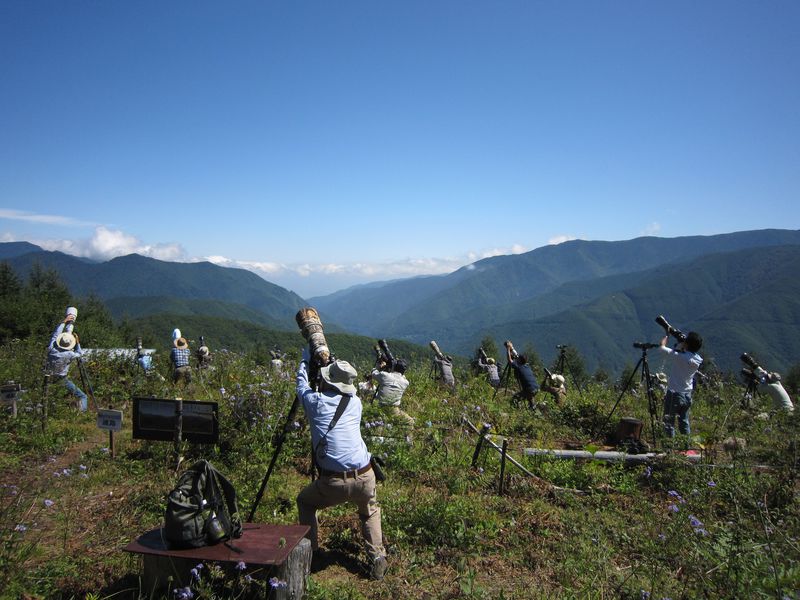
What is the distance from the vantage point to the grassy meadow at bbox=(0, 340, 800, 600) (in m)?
3.54

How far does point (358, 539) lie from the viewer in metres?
4.60

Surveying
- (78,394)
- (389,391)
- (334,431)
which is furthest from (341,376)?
(78,394)

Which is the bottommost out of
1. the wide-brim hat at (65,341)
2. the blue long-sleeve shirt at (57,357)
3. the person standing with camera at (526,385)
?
the person standing with camera at (526,385)

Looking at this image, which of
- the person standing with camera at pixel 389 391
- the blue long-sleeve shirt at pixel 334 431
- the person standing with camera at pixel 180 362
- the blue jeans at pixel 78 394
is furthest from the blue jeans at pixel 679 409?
the blue jeans at pixel 78 394

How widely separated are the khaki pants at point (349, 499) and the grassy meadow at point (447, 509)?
0.35 m

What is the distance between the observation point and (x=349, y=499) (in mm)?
3945

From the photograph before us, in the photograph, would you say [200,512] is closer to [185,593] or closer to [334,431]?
[185,593]

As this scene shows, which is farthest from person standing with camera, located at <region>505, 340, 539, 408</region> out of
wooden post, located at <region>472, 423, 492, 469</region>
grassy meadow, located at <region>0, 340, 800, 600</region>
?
wooden post, located at <region>472, 423, 492, 469</region>

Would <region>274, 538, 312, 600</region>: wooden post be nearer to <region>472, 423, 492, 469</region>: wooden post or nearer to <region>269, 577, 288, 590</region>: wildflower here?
<region>269, 577, 288, 590</region>: wildflower

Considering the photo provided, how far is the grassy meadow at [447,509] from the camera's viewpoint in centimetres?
354

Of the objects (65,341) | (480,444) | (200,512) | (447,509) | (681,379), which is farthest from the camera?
(65,341)

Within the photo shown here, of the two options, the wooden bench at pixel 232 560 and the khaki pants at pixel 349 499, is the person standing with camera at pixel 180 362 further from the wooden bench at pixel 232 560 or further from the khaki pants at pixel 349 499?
the wooden bench at pixel 232 560

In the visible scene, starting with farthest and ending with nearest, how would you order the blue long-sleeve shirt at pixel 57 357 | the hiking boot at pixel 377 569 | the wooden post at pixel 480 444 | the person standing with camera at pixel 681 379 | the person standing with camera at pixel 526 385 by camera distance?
1. the person standing with camera at pixel 526 385
2. the blue long-sleeve shirt at pixel 57 357
3. the person standing with camera at pixel 681 379
4. the wooden post at pixel 480 444
5. the hiking boot at pixel 377 569

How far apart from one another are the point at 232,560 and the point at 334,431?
1198mm
